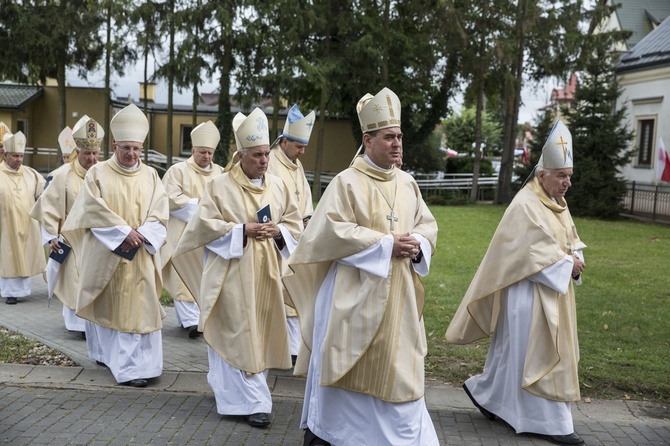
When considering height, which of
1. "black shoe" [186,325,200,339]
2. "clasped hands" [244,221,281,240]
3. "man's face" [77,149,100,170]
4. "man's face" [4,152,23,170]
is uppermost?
"man's face" [77,149,100,170]

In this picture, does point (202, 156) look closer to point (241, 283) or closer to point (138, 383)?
point (138, 383)

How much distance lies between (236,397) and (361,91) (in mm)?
23962

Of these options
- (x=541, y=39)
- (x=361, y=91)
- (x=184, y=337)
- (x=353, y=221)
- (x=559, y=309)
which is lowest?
(x=184, y=337)

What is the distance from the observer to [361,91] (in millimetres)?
29172

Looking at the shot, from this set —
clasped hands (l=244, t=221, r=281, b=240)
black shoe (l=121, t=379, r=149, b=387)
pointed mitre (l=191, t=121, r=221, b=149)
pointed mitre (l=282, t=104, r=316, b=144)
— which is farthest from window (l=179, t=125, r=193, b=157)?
clasped hands (l=244, t=221, r=281, b=240)

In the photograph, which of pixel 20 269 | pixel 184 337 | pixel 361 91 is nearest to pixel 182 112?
pixel 361 91

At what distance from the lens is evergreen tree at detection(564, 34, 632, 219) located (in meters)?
23.8

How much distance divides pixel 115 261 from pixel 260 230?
65.4 inches

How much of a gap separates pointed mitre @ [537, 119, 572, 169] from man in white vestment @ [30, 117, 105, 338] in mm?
4902

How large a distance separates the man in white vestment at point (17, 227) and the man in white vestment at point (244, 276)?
218 inches

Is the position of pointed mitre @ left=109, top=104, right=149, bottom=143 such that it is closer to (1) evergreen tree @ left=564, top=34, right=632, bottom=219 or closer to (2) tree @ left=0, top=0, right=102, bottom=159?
(1) evergreen tree @ left=564, top=34, right=632, bottom=219

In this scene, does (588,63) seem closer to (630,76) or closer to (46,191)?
(630,76)

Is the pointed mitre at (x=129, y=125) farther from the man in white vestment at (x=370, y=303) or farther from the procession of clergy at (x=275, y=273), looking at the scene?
the man in white vestment at (x=370, y=303)

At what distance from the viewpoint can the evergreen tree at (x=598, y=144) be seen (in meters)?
23.8
